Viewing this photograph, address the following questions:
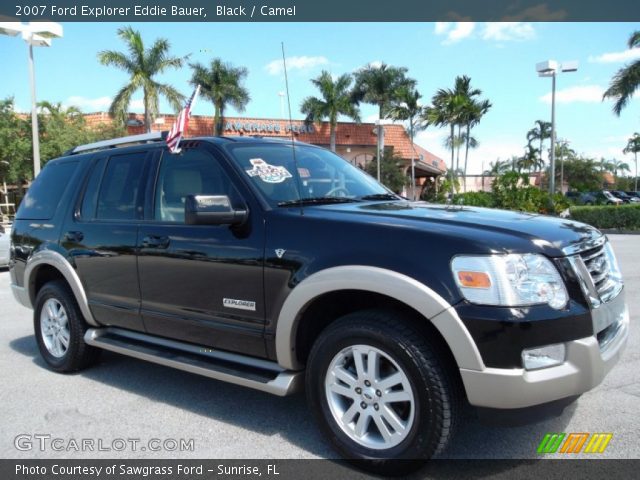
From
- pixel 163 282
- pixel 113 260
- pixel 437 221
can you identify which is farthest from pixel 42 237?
pixel 437 221

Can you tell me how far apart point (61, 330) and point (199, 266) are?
2.11m

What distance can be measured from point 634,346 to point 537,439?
2.38m

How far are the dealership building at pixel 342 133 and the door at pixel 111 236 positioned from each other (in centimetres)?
3005

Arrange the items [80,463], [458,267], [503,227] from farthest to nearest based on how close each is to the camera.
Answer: [80,463] < [503,227] < [458,267]

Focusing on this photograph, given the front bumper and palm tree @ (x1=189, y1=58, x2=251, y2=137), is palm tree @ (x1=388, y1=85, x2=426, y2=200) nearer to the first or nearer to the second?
palm tree @ (x1=189, y1=58, x2=251, y2=137)

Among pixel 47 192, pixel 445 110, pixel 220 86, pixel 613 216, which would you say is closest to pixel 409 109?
pixel 445 110

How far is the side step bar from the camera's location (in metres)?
3.42

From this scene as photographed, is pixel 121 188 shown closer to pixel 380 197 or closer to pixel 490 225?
pixel 380 197

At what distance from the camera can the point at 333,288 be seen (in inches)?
123

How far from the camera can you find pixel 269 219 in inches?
138

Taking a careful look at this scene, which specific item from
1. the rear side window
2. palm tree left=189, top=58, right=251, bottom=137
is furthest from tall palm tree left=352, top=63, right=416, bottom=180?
the rear side window

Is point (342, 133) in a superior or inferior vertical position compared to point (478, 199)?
superior

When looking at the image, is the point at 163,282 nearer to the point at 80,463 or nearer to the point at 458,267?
the point at 80,463

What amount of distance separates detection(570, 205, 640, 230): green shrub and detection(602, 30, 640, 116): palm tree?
292 inches
